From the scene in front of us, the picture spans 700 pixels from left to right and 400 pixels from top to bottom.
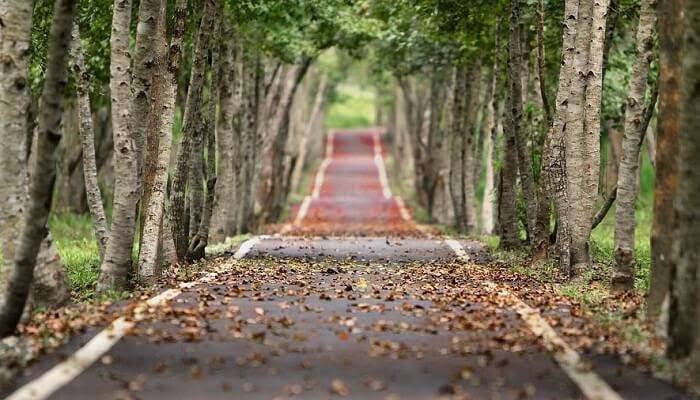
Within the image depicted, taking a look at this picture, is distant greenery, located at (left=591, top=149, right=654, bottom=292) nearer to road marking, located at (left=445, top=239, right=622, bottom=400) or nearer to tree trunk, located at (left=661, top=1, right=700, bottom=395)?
road marking, located at (left=445, top=239, right=622, bottom=400)

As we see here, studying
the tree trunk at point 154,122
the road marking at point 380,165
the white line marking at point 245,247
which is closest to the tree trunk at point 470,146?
the white line marking at point 245,247

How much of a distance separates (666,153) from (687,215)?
184 centimetres

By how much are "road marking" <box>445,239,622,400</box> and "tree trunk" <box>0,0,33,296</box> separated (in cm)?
490

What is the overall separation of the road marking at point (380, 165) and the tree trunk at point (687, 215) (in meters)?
48.4

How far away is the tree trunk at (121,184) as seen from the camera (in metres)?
15.2

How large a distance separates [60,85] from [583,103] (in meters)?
8.86

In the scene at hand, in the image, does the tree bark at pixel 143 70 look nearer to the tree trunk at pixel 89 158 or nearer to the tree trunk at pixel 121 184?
the tree trunk at pixel 121 184

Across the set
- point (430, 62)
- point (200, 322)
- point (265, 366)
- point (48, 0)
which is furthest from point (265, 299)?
point (430, 62)

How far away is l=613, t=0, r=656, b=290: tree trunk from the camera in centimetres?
1507

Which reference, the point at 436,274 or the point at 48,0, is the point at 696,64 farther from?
the point at 48,0

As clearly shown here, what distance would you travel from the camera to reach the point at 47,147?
36.4 ft

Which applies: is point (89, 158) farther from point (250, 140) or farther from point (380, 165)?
point (380, 165)

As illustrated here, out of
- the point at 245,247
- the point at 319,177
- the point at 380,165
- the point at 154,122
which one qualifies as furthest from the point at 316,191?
the point at 154,122

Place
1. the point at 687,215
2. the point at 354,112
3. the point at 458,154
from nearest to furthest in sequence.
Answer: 1. the point at 687,215
2. the point at 458,154
3. the point at 354,112
